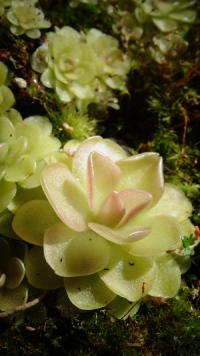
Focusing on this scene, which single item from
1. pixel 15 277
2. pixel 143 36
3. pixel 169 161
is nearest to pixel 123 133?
pixel 169 161

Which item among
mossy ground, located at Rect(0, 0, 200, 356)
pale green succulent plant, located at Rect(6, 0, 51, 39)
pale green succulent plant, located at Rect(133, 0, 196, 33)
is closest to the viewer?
mossy ground, located at Rect(0, 0, 200, 356)

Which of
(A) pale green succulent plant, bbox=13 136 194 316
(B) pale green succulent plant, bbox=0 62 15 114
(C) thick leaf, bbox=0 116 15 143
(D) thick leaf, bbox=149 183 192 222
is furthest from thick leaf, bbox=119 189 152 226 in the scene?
(B) pale green succulent plant, bbox=0 62 15 114

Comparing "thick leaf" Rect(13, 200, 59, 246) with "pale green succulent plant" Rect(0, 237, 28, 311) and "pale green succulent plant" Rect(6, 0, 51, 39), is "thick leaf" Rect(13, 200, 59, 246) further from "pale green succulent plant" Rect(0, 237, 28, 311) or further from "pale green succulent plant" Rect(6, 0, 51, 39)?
"pale green succulent plant" Rect(6, 0, 51, 39)

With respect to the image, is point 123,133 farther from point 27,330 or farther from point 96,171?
point 27,330

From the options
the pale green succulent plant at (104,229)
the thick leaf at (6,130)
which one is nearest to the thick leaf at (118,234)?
the pale green succulent plant at (104,229)

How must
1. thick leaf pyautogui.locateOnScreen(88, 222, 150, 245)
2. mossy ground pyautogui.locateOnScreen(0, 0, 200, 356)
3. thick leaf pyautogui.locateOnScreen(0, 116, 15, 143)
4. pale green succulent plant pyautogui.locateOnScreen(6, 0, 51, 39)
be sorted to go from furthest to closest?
pale green succulent plant pyautogui.locateOnScreen(6, 0, 51, 39) → thick leaf pyautogui.locateOnScreen(0, 116, 15, 143) → mossy ground pyautogui.locateOnScreen(0, 0, 200, 356) → thick leaf pyautogui.locateOnScreen(88, 222, 150, 245)

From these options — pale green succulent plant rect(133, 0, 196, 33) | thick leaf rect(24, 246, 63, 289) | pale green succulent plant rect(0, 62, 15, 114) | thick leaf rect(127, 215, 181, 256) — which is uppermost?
pale green succulent plant rect(133, 0, 196, 33)

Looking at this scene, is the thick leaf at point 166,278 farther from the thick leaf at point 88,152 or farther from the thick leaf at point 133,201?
the thick leaf at point 88,152
